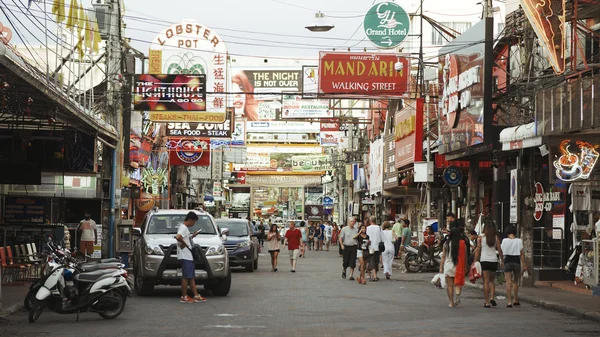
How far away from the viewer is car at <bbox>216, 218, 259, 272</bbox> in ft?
103

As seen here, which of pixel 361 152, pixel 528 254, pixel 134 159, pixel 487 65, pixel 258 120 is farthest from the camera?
pixel 258 120

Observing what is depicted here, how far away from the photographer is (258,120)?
83375mm

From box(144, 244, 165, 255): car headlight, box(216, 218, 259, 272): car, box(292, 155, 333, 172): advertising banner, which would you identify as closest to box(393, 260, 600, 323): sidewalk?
box(144, 244, 165, 255): car headlight

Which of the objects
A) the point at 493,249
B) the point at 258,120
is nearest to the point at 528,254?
the point at 493,249

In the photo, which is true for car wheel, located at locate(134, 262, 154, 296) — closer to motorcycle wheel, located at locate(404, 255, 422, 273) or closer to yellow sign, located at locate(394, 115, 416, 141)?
motorcycle wheel, located at locate(404, 255, 422, 273)

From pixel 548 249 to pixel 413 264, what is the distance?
22.4 feet

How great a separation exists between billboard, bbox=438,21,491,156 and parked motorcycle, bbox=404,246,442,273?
3603 millimetres

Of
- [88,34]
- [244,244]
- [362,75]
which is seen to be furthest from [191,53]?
[88,34]

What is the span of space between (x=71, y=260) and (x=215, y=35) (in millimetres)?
23116

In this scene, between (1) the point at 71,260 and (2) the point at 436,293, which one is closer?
(1) the point at 71,260

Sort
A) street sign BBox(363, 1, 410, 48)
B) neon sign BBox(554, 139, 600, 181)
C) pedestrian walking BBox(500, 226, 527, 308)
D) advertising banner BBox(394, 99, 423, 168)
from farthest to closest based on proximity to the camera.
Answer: advertising banner BBox(394, 99, 423, 168) < street sign BBox(363, 1, 410, 48) < neon sign BBox(554, 139, 600, 181) < pedestrian walking BBox(500, 226, 527, 308)

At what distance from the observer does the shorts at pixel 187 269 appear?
19.0 meters

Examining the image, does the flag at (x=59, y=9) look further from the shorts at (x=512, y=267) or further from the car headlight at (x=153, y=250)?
the shorts at (x=512, y=267)

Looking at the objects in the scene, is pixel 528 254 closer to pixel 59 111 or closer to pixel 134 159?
pixel 59 111
